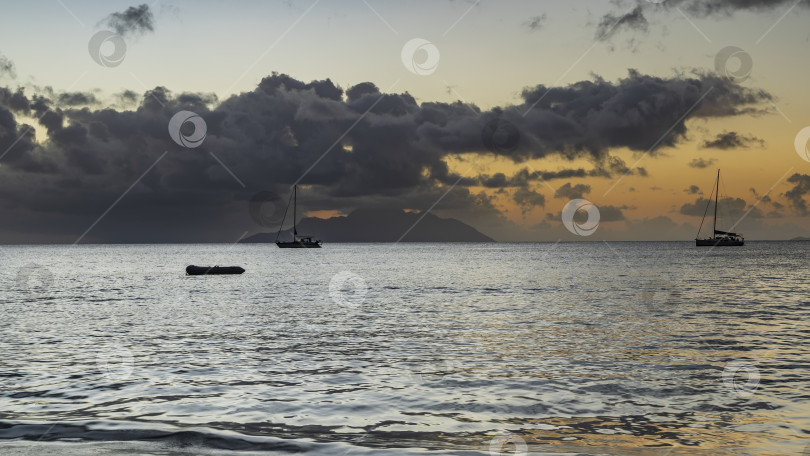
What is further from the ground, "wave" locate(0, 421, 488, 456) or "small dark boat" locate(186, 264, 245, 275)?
"wave" locate(0, 421, 488, 456)

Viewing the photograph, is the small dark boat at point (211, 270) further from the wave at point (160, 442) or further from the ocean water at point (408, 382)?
the wave at point (160, 442)

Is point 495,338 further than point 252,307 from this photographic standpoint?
No

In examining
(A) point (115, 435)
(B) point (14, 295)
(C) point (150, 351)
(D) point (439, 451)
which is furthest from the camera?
(B) point (14, 295)

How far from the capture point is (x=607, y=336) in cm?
3025

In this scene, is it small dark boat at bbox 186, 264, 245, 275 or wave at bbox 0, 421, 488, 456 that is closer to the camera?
wave at bbox 0, 421, 488, 456

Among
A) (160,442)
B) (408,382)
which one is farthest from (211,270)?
(160,442)


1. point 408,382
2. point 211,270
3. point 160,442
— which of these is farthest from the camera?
point 211,270

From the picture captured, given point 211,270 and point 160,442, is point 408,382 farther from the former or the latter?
point 211,270

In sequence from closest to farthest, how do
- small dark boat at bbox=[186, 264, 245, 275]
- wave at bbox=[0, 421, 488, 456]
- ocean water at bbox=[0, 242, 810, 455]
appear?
1. wave at bbox=[0, 421, 488, 456]
2. ocean water at bbox=[0, 242, 810, 455]
3. small dark boat at bbox=[186, 264, 245, 275]

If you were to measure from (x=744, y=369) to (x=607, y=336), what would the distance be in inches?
355

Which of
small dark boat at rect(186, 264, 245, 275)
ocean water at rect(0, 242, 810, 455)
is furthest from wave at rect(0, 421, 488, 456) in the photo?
small dark boat at rect(186, 264, 245, 275)

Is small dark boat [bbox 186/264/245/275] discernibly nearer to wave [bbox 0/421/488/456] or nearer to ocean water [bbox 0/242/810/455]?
ocean water [bbox 0/242/810/455]

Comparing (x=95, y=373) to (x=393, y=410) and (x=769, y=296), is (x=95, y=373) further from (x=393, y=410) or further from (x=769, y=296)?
(x=769, y=296)

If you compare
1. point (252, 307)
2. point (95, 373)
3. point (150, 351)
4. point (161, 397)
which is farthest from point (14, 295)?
point (161, 397)
